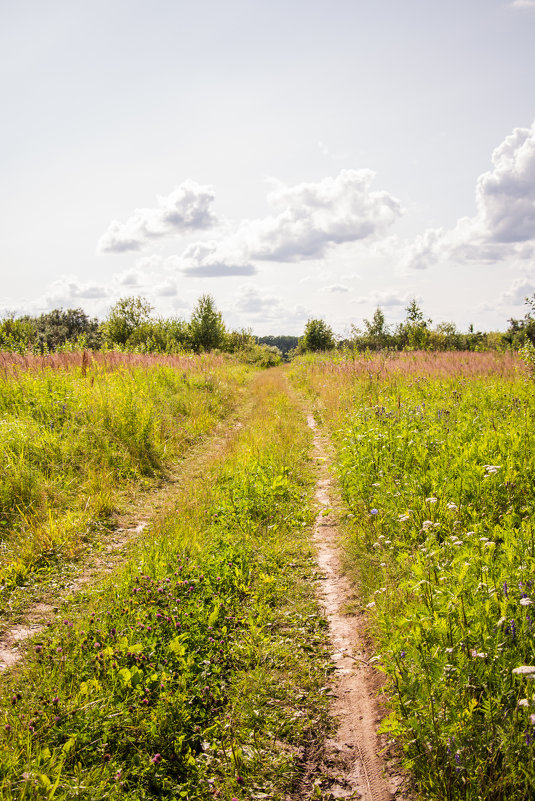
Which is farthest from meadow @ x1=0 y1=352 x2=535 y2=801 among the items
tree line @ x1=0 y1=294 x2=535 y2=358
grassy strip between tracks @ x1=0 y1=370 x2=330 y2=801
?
tree line @ x1=0 y1=294 x2=535 y2=358

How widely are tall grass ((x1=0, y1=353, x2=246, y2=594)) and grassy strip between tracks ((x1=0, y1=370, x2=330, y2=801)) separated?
1376mm

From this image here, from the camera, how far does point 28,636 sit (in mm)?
3596

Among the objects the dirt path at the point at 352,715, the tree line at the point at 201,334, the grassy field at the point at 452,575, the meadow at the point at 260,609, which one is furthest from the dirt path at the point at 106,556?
the tree line at the point at 201,334

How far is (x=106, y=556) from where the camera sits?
17.0ft

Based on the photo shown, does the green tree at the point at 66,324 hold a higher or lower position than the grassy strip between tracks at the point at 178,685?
higher

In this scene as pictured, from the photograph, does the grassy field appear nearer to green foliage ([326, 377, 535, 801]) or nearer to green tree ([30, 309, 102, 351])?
green foliage ([326, 377, 535, 801])

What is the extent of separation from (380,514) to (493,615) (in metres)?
2.51

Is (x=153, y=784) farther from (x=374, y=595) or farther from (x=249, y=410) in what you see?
(x=249, y=410)

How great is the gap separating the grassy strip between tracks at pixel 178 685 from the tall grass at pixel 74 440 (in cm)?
138

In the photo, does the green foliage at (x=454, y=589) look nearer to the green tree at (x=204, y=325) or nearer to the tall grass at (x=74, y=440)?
the tall grass at (x=74, y=440)

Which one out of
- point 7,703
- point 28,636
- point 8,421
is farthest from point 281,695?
point 8,421

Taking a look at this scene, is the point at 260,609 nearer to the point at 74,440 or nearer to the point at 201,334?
the point at 74,440

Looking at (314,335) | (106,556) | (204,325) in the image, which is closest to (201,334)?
(204,325)

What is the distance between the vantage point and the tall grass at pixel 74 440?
5422mm
